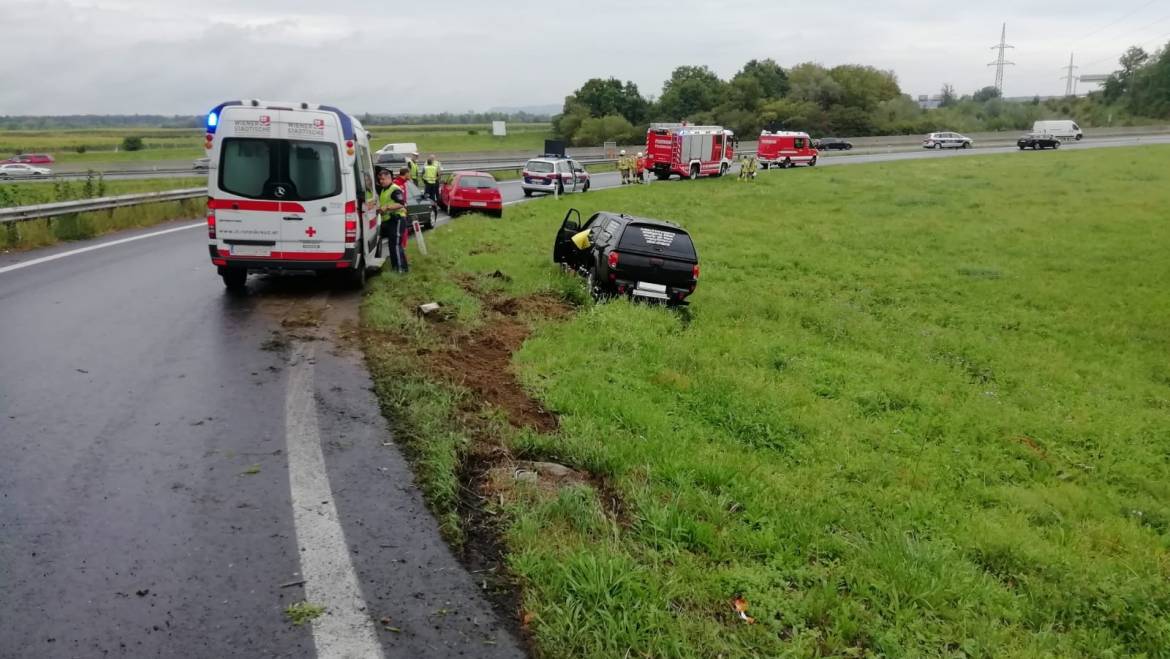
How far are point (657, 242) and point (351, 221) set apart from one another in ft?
15.1

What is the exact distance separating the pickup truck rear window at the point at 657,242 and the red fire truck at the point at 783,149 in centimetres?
3860

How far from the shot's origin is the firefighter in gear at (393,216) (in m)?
13.2

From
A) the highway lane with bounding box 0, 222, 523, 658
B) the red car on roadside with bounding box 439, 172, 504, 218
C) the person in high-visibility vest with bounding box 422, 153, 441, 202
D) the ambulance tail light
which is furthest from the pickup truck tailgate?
the person in high-visibility vest with bounding box 422, 153, 441, 202

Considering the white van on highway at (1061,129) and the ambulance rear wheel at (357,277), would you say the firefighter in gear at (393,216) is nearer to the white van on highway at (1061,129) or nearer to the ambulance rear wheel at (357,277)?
the ambulance rear wheel at (357,277)

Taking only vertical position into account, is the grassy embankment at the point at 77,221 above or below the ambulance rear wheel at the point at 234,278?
above

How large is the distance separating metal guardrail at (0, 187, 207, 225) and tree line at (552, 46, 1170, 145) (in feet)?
198

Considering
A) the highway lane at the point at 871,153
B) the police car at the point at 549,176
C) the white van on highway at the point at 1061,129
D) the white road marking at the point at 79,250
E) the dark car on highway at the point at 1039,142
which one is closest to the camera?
the white road marking at the point at 79,250

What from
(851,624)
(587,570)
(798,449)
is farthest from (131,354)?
(851,624)

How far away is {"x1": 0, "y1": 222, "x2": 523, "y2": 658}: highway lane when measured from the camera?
141 inches

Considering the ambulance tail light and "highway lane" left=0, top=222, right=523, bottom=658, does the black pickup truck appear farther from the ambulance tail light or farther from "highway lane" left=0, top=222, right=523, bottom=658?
"highway lane" left=0, top=222, right=523, bottom=658

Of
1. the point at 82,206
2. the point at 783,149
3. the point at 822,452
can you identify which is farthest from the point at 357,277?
the point at 783,149

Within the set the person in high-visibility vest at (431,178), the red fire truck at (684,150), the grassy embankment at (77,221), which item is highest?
the red fire truck at (684,150)

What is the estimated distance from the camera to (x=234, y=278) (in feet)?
36.7

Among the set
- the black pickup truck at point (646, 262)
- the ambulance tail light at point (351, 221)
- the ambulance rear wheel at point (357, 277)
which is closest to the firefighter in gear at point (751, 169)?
the black pickup truck at point (646, 262)
